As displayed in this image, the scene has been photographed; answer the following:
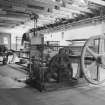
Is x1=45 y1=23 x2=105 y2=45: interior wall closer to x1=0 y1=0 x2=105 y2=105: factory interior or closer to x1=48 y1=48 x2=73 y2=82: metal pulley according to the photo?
x1=0 y1=0 x2=105 y2=105: factory interior

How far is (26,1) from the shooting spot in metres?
3.92

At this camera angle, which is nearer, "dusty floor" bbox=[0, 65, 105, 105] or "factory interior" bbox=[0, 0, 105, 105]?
"dusty floor" bbox=[0, 65, 105, 105]

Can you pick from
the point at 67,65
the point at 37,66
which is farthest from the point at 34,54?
the point at 67,65

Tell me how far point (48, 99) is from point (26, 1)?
272 cm

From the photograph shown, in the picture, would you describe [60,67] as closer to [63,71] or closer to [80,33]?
[63,71]

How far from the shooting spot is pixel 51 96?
2875 mm

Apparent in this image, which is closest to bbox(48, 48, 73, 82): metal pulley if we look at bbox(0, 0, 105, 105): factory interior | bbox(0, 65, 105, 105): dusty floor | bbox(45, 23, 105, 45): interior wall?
bbox(0, 0, 105, 105): factory interior

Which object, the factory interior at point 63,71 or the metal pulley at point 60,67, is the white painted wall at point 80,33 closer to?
the factory interior at point 63,71

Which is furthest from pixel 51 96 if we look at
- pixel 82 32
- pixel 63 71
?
pixel 82 32

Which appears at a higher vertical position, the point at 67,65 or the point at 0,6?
the point at 0,6

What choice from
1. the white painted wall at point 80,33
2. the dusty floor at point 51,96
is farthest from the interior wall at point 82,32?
the dusty floor at point 51,96

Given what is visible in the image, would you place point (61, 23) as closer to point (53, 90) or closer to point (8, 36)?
point (53, 90)

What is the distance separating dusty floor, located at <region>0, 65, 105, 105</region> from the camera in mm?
2578

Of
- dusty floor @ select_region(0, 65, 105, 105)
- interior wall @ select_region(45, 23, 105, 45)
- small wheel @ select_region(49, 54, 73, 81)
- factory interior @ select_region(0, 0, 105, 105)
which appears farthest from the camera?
interior wall @ select_region(45, 23, 105, 45)
